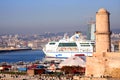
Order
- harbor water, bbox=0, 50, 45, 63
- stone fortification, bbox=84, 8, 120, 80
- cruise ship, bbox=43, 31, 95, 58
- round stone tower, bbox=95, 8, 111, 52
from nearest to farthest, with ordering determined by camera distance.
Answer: stone fortification, bbox=84, 8, 120, 80 → round stone tower, bbox=95, 8, 111, 52 → cruise ship, bbox=43, 31, 95, 58 → harbor water, bbox=0, 50, 45, 63

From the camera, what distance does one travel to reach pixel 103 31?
21.0 m

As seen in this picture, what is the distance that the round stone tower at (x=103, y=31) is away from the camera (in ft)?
68.5

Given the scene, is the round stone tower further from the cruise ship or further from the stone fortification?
the cruise ship

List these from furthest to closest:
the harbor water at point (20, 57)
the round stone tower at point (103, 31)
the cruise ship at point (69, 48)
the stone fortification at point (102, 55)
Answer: the harbor water at point (20, 57) → the cruise ship at point (69, 48) → the round stone tower at point (103, 31) → the stone fortification at point (102, 55)

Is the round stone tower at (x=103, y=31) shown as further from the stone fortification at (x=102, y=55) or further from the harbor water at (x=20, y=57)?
the harbor water at (x=20, y=57)

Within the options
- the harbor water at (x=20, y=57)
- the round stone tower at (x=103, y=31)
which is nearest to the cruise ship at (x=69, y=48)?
the harbor water at (x=20, y=57)

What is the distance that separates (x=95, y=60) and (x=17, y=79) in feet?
20.3

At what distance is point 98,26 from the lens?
2105 cm

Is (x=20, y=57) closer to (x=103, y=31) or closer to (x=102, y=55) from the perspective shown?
(x=103, y=31)

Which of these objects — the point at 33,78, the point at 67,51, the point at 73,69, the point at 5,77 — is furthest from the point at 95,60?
the point at 67,51

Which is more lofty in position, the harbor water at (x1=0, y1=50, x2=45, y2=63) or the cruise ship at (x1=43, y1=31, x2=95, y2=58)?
the cruise ship at (x1=43, y1=31, x2=95, y2=58)

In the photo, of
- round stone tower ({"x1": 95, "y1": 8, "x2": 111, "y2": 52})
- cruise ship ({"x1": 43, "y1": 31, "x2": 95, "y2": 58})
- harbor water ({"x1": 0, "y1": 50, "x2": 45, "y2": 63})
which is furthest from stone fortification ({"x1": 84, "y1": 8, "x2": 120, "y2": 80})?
harbor water ({"x1": 0, "y1": 50, "x2": 45, "y2": 63})

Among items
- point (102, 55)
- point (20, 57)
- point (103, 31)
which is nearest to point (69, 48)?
point (20, 57)

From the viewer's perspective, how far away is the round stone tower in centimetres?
2089
